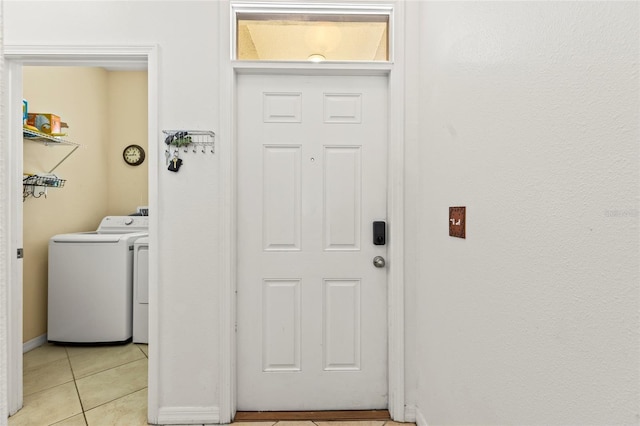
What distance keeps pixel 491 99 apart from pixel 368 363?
1.53 metres

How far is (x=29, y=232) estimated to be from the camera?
2.98 m

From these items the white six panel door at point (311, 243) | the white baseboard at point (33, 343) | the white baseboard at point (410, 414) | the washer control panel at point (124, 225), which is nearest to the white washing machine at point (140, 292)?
the washer control panel at point (124, 225)

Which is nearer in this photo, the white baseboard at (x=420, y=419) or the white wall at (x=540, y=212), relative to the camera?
the white wall at (x=540, y=212)

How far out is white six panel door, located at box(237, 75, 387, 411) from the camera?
204 centimetres

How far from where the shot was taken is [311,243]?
206 cm

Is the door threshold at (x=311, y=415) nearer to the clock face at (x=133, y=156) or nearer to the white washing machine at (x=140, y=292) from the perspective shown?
the white washing machine at (x=140, y=292)

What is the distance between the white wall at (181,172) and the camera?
1923 millimetres

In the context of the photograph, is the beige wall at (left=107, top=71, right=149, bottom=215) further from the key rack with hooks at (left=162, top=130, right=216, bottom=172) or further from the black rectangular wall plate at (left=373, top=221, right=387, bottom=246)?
the black rectangular wall plate at (left=373, top=221, right=387, bottom=246)

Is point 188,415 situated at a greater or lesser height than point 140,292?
lesser

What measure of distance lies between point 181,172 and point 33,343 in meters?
2.29

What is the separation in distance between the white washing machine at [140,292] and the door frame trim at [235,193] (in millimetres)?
1442

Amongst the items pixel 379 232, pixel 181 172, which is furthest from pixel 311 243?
pixel 181 172

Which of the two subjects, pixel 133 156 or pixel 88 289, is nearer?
pixel 88 289

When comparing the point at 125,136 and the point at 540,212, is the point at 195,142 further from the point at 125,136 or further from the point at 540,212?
the point at 125,136
